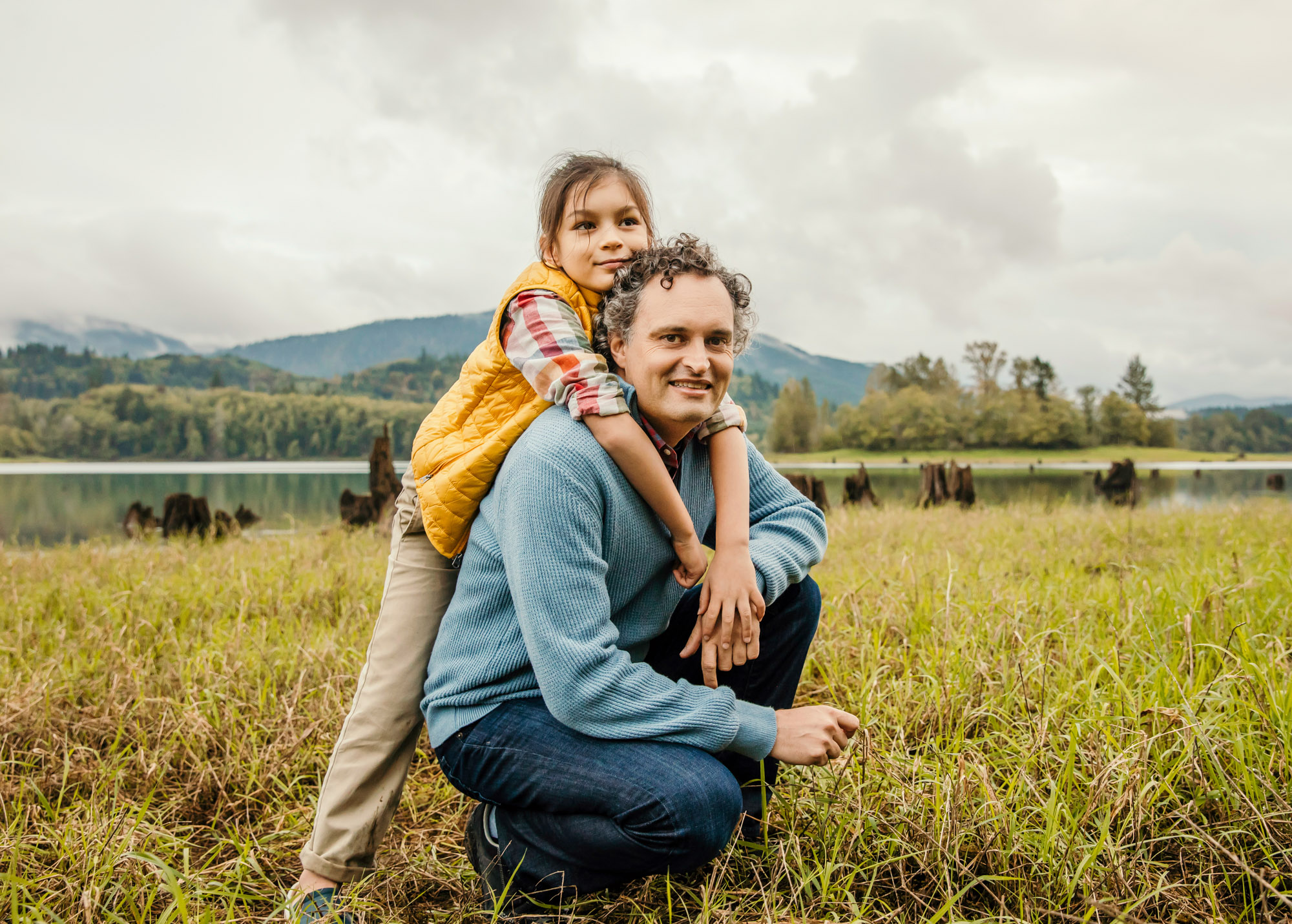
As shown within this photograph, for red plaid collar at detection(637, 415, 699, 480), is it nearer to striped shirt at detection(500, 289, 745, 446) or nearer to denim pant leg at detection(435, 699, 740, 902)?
striped shirt at detection(500, 289, 745, 446)

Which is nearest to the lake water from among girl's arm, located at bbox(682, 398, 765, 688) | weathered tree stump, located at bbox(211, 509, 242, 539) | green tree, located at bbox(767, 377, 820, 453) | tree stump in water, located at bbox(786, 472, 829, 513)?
weathered tree stump, located at bbox(211, 509, 242, 539)

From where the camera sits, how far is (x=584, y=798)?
1.55m

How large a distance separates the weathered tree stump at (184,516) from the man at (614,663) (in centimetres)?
788

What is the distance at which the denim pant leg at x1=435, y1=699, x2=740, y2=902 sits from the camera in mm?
1516

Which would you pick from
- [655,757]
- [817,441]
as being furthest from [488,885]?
[817,441]

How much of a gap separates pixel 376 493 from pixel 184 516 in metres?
2.15

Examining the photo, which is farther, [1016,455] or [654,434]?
[1016,455]

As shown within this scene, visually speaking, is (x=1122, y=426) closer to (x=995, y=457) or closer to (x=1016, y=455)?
(x=1016, y=455)

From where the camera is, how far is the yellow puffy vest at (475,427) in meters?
1.82

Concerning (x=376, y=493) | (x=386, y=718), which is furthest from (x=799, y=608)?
(x=376, y=493)

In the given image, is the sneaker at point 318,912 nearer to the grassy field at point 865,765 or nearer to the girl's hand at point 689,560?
the grassy field at point 865,765

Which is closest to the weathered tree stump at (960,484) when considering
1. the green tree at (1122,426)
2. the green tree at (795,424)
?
the green tree at (795,424)

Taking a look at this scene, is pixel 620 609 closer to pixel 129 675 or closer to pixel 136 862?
pixel 136 862

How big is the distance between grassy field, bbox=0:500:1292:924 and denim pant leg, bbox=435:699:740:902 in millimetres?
87
